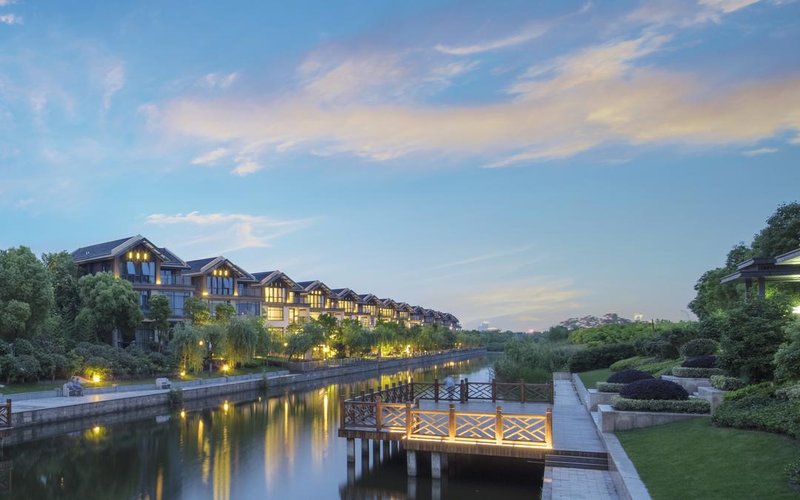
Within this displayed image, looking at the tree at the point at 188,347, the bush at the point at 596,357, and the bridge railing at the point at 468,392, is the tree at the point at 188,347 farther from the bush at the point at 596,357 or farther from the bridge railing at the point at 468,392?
the bush at the point at 596,357

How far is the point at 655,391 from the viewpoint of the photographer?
14852mm

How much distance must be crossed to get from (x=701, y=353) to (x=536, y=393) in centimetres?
607

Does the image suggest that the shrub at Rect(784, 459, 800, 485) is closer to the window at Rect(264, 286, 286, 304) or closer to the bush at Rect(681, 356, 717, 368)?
the bush at Rect(681, 356, 717, 368)

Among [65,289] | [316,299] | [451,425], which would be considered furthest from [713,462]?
[316,299]

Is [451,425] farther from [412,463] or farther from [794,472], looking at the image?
[794,472]

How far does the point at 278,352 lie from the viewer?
50594mm

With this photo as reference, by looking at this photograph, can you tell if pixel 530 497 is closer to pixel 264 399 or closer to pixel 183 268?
pixel 264 399

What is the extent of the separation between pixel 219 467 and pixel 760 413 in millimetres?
14219

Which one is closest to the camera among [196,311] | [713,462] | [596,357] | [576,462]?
[713,462]

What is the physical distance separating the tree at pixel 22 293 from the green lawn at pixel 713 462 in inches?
1151

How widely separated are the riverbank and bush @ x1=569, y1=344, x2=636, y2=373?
19424mm

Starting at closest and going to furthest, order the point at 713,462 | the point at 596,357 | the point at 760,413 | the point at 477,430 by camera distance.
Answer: the point at 713,462, the point at 760,413, the point at 477,430, the point at 596,357

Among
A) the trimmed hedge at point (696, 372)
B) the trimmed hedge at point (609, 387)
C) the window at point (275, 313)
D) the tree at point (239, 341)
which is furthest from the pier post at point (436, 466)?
the window at point (275, 313)

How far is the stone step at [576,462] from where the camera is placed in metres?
13.1
